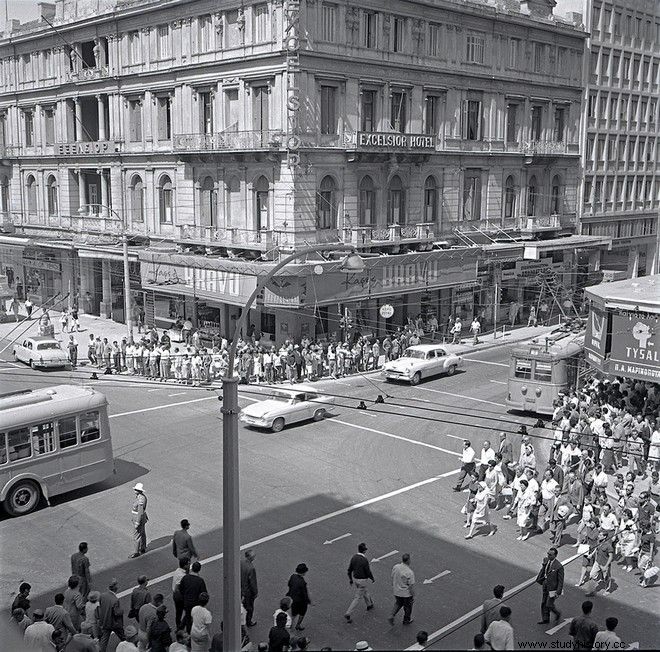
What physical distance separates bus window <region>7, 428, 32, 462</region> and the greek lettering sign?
17.6m

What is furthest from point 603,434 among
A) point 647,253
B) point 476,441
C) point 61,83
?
point 647,253

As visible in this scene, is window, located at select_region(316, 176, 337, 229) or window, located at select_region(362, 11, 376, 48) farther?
window, located at select_region(362, 11, 376, 48)

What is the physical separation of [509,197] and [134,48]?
78.4 feet

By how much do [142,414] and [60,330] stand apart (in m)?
20.5

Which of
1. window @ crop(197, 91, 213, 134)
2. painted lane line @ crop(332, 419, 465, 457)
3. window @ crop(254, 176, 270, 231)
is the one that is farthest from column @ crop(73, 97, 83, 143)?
painted lane line @ crop(332, 419, 465, 457)

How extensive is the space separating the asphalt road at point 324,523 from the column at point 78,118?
27321 mm

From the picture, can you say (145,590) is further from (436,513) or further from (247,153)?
(247,153)

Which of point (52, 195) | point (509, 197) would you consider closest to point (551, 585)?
point (509, 197)

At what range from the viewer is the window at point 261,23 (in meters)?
38.5

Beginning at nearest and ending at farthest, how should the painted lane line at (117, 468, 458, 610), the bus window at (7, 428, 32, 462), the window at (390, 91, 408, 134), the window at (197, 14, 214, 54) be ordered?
the painted lane line at (117, 468, 458, 610), the bus window at (7, 428, 32, 462), the window at (197, 14, 214, 54), the window at (390, 91, 408, 134)

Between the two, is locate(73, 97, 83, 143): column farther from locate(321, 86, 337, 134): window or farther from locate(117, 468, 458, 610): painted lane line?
locate(117, 468, 458, 610): painted lane line

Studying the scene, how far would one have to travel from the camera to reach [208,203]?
44125mm

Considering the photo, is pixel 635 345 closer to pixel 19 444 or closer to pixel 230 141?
pixel 19 444

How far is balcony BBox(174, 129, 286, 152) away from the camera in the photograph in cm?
3872
